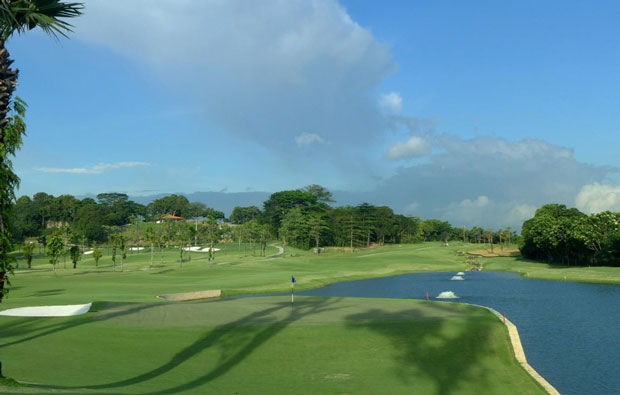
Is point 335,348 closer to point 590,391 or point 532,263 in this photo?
point 590,391

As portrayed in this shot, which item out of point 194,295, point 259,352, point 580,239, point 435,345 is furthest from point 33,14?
point 580,239

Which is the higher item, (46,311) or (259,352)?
(46,311)

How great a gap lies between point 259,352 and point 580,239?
309 ft

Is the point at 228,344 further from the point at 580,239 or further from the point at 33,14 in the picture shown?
the point at 580,239

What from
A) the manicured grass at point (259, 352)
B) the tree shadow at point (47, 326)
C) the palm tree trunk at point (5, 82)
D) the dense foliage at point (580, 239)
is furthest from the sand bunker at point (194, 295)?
the dense foliage at point (580, 239)

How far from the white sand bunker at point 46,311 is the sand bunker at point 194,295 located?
17.1m

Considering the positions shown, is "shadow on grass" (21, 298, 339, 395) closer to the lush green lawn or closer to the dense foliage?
the lush green lawn

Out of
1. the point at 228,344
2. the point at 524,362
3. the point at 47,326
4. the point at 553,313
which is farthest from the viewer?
the point at 553,313

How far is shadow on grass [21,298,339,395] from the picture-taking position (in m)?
20.9

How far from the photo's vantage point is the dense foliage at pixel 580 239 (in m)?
97.6

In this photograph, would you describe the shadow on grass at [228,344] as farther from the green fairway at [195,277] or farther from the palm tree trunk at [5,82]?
the green fairway at [195,277]

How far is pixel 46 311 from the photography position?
3581 cm

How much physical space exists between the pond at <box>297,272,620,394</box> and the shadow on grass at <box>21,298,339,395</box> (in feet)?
57.6

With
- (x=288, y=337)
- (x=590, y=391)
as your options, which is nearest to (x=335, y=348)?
(x=288, y=337)
